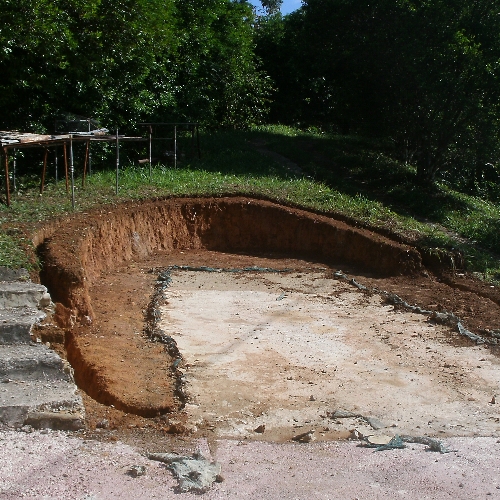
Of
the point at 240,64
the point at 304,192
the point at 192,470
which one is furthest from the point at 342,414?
Result: the point at 240,64

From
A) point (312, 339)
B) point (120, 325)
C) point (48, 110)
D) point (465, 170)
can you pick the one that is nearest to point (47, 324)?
point (120, 325)

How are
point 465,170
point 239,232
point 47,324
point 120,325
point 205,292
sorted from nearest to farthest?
point 47,324
point 120,325
point 205,292
point 239,232
point 465,170

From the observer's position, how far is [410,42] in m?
19.2

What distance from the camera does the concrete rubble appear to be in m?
6.72

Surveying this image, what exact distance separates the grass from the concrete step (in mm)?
3277

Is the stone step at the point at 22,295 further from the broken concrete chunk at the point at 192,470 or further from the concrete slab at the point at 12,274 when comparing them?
the broken concrete chunk at the point at 192,470

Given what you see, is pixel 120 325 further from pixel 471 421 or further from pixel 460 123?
pixel 460 123

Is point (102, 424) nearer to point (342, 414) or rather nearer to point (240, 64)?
point (342, 414)

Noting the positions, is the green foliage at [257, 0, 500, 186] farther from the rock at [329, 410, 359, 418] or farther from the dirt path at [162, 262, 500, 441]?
the rock at [329, 410, 359, 418]

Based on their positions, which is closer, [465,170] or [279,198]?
[279,198]

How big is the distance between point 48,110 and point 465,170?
13.3m

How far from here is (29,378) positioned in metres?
7.43

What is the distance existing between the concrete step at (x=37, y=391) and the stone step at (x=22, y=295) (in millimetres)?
1345

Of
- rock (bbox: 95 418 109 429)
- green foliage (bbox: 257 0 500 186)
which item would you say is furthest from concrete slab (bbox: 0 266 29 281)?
green foliage (bbox: 257 0 500 186)
